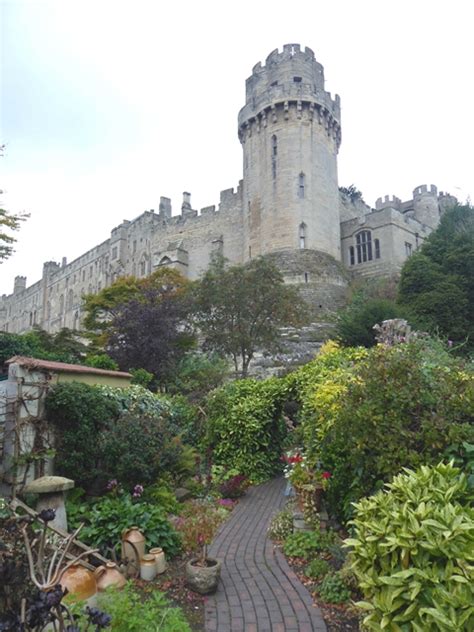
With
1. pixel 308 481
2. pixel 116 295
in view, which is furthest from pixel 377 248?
pixel 308 481

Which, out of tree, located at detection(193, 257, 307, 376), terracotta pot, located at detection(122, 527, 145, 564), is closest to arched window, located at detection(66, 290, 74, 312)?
tree, located at detection(193, 257, 307, 376)

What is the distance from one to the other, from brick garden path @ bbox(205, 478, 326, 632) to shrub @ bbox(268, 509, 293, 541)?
0.41 feet

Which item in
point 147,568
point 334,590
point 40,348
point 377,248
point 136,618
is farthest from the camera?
point 377,248

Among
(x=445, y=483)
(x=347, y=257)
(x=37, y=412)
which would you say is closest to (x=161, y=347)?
(x=37, y=412)

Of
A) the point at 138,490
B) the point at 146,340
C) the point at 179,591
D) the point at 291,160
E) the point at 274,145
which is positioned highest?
the point at 274,145

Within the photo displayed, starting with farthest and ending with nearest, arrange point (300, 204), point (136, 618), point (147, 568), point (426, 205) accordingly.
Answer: point (426, 205) → point (300, 204) → point (147, 568) → point (136, 618)

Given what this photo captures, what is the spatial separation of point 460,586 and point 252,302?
15.6 metres

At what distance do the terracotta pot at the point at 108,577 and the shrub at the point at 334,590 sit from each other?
215 cm

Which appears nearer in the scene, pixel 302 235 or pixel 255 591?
pixel 255 591

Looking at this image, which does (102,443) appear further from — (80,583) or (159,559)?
(80,583)

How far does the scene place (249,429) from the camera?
10.2 meters

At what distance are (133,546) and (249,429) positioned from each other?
4.95 m

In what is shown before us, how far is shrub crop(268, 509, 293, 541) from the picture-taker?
Result: 647cm

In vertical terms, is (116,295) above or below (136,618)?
above
